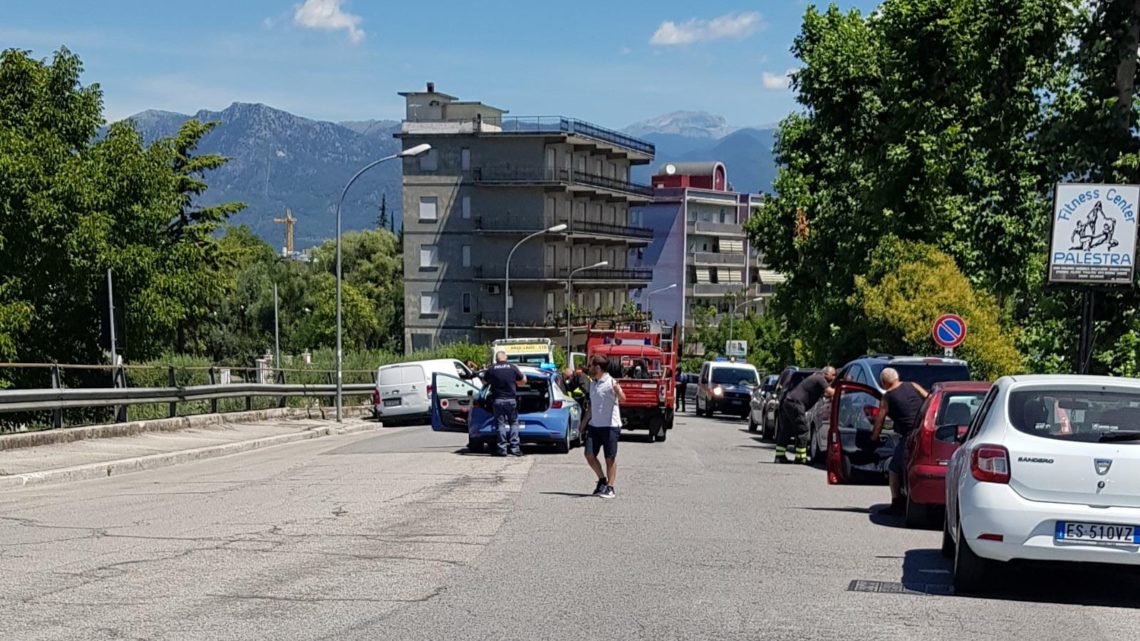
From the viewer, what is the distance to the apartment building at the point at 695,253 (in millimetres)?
124625

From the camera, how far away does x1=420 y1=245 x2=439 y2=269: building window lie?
90.1 metres

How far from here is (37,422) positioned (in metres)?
28.7

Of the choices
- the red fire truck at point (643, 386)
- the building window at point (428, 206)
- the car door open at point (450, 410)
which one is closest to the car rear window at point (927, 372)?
the red fire truck at point (643, 386)

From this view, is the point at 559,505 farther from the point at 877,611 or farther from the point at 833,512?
the point at 877,611

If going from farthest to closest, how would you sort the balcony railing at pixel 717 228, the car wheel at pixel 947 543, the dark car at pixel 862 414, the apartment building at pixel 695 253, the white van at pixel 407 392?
the balcony railing at pixel 717 228
the apartment building at pixel 695 253
the white van at pixel 407 392
the dark car at pixel 862 414
the car wheel at pixel 947 543

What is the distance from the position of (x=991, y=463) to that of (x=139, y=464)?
46.3 feet

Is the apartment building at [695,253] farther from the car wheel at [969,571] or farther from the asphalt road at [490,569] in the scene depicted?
the car wheel at [969,571]

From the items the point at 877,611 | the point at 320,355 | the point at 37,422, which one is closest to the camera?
the point at 877,611

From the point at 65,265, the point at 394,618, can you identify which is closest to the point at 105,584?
the point at 394,618

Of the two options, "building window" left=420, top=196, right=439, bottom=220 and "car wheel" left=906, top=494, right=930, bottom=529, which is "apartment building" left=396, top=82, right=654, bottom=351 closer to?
"building window" left=420, top=196, right=439, bottom=220

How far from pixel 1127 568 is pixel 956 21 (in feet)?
89.8

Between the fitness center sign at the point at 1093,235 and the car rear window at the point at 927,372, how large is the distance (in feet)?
9.71

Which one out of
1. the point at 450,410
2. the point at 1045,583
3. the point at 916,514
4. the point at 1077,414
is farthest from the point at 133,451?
the point at 1077,414

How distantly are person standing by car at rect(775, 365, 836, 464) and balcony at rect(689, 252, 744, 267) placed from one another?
337 feet
